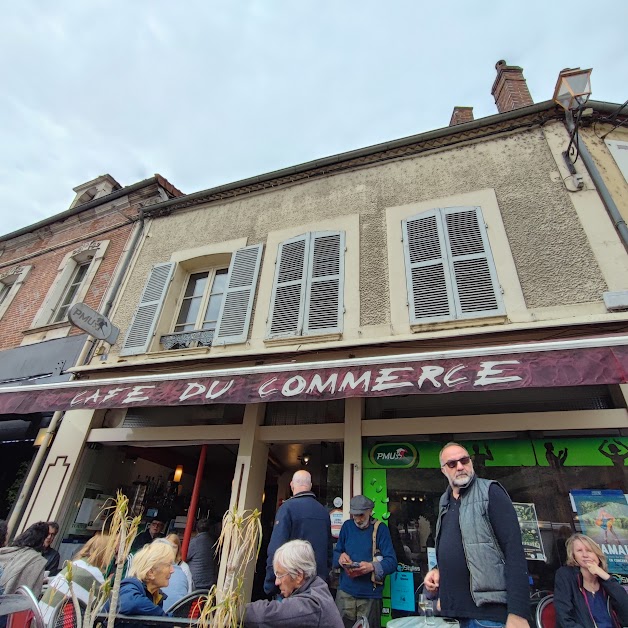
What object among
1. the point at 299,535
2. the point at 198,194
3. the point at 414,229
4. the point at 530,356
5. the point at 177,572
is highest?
the point at 198,194

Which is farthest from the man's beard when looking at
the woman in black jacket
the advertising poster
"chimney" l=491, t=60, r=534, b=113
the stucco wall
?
"chimney" l=491, t=60, r=534, b=113

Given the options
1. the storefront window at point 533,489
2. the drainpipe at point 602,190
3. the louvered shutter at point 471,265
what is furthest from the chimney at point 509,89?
the storefront window at point 533,489

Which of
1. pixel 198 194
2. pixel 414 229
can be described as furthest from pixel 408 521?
pixel 198 194

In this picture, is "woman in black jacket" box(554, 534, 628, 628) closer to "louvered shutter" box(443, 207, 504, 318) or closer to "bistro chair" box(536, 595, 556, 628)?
"bistro chair" box(536, 595, 556, 628)

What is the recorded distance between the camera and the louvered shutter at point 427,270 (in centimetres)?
488

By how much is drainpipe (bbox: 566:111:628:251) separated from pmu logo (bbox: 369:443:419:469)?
336 centimetres

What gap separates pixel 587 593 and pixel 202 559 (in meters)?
3.87

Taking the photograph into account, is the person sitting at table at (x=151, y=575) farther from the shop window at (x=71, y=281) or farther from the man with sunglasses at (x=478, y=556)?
the shop window at (x=71, y=281)

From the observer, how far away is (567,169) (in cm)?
527

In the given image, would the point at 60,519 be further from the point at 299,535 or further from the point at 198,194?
the point at 198,194

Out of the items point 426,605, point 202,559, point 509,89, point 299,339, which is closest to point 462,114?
point 509,89

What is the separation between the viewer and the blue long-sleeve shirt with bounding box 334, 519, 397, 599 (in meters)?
3.31

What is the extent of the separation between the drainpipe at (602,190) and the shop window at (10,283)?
426 inches

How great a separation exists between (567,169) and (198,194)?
6200mm
